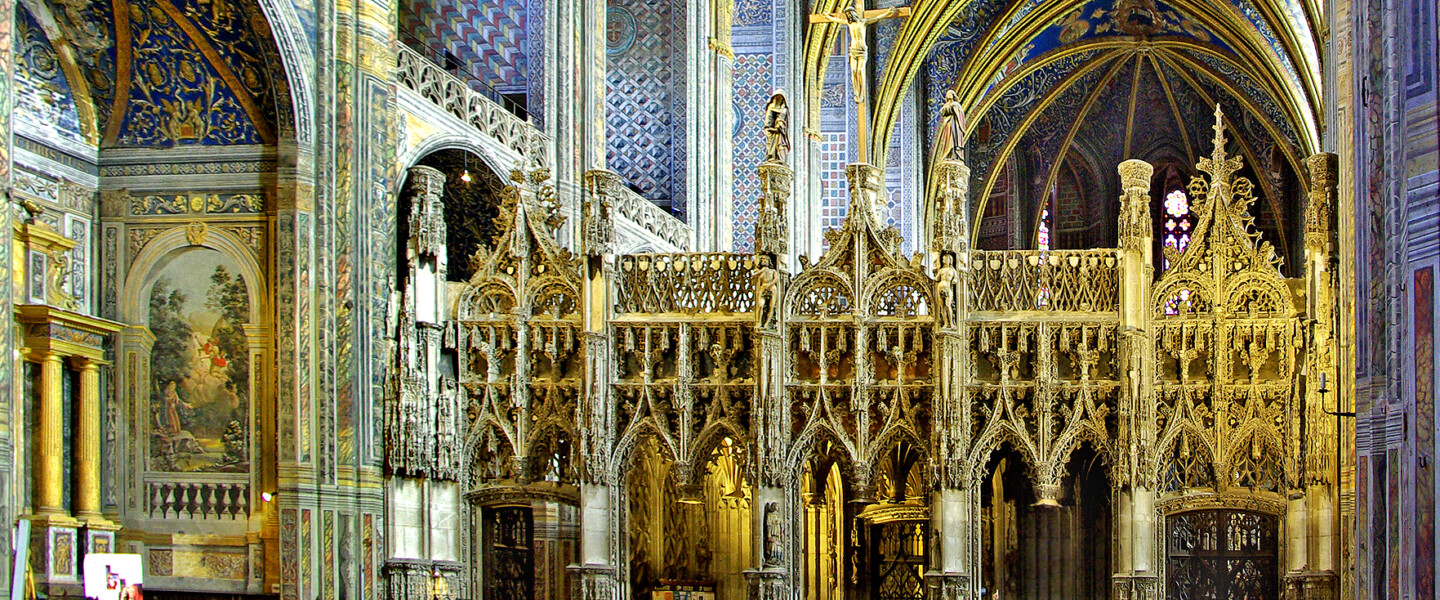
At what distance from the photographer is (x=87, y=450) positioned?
16.5 metres

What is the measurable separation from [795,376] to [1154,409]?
356cm

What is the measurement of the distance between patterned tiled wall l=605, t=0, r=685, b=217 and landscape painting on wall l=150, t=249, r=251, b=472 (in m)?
10.9

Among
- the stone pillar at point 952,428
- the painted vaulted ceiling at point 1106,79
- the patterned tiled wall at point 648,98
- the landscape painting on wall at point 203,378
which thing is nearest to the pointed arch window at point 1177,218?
the painted vaulted ceiling at point 1106,79

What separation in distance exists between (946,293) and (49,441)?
8.47 metres

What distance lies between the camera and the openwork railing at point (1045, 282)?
1783cm

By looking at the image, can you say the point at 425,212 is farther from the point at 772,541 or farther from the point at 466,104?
the point at 772,541

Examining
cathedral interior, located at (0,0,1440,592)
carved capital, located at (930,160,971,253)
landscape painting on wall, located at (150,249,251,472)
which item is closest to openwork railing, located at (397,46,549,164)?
cathedral interior, located at (0,0,1440,592)

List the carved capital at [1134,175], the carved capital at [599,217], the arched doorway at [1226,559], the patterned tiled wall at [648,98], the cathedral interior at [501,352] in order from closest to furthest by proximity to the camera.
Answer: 1. the cathedral interior at [501,352]
2. the carved capital at [1134,175]
3. the carved capital at [599,217]
4. the arched doorway at [1226,559]
5. the patterned tiled wall at [648,98]

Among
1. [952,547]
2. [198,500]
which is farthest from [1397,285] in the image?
[198,500]

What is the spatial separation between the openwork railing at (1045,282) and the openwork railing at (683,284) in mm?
2352

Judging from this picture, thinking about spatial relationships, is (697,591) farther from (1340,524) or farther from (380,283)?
(1340,524)

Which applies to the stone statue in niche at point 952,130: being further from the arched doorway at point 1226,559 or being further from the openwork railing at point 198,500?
the openwork railing at point 198,500

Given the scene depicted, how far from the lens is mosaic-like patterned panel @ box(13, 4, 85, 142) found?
1605 centimetres

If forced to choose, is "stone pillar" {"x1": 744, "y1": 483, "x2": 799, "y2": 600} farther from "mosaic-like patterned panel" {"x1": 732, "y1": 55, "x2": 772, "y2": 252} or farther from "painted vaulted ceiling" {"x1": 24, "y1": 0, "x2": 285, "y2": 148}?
"mosaic-like patterned panel" {"x1": 732, "y1": 55, "x2": 772, "y2": 252}
